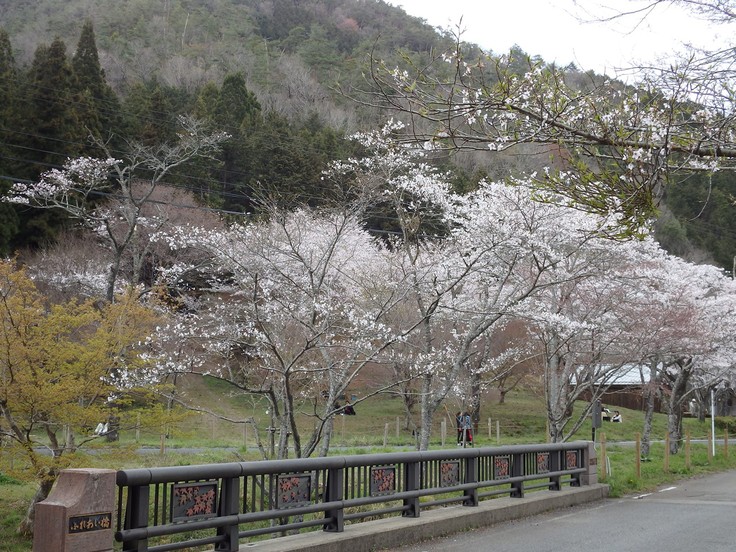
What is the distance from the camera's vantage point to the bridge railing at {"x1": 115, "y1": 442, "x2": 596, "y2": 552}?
646 cm

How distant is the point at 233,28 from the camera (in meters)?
95.4

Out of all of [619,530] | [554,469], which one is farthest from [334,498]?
[554,469]

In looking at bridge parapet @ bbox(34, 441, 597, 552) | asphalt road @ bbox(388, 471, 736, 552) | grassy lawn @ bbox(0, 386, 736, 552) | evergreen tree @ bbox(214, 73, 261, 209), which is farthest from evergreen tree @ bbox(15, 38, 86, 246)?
asphalt road @ bbox(388, 471, 736, 552)

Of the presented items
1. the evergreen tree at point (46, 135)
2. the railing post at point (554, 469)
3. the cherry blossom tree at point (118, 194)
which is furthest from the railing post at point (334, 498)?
the evergreen tree at point (46, 135)

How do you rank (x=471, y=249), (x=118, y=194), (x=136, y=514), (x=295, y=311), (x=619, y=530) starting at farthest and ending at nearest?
(x=118, y=194)
(x=471, y=249)
(x=295, y=311)
(x=619, y=530)
(x=136, y=514)

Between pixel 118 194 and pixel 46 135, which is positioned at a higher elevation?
pixel 46 135

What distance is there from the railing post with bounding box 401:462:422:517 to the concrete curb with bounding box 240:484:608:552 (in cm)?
16

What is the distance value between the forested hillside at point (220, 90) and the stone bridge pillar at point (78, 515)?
4.24 meters

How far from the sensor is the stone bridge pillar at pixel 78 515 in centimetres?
564

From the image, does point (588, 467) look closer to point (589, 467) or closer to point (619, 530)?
point (589, 467)

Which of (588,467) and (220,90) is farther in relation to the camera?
(220,90)

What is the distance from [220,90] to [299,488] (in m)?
50.6

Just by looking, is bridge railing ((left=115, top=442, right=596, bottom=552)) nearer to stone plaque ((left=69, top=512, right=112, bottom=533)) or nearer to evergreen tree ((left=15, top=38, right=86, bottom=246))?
stone plaque ((left=69, top=512, right=112, bottom=533))

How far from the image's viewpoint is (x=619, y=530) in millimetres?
11094
